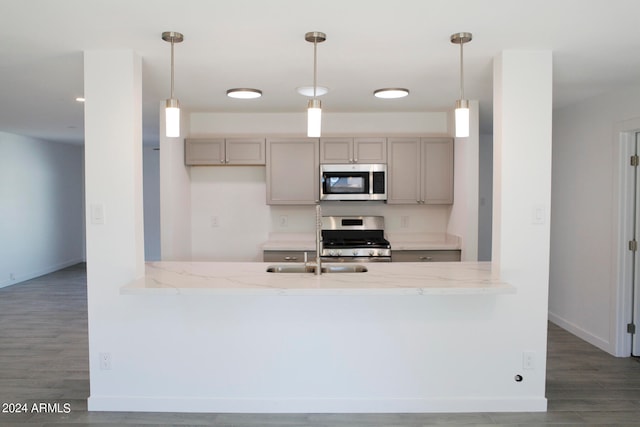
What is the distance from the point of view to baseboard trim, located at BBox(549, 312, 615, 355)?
3.81m

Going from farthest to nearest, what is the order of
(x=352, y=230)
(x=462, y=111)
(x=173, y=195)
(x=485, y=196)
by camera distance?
(x=485, y=196) → (x=352, y=230) → (x=173, y=195) → (x=462, y=111)

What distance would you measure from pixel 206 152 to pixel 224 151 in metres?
0.19

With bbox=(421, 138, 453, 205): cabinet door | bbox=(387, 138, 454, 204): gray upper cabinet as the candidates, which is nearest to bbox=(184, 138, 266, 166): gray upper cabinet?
bbox=(387, 138, 454, 204): gray upper cabinet

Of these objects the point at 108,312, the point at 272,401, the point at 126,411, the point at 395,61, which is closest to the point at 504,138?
the point at 395,61

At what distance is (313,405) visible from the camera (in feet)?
8.95

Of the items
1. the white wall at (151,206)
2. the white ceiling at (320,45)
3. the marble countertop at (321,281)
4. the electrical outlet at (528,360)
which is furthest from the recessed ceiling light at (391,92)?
the white wall at (151,206)

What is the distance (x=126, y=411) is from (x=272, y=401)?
909 mm

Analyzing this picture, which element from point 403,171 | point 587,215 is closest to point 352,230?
point 403,171

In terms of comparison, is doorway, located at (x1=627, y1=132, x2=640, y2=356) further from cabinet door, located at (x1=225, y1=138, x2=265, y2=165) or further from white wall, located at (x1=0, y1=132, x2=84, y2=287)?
white wall, located at (x1=0, y1=132, x2=84, y2=287)

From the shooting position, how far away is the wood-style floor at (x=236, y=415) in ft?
8.60

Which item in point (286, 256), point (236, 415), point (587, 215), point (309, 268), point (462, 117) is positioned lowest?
point (236, 415)

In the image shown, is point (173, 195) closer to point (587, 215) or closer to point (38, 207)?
point (587, 215)

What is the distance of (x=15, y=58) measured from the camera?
273 cm

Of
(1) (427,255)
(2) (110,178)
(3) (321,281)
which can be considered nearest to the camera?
(3) (321,281)
